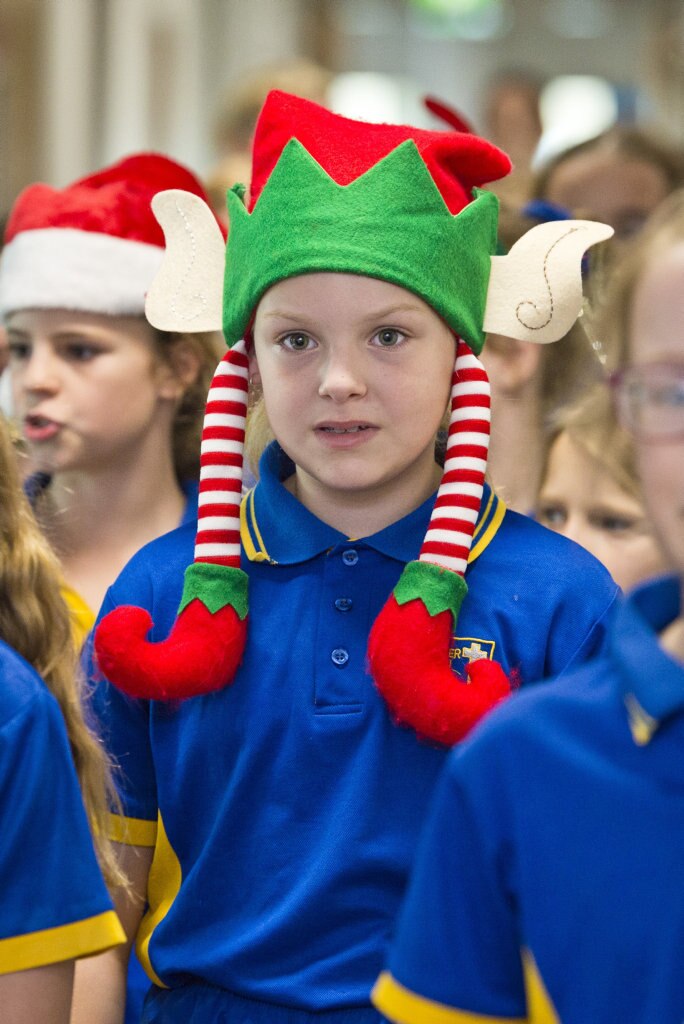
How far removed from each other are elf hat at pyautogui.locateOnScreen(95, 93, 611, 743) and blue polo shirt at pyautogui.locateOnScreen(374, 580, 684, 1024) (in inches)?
17.1

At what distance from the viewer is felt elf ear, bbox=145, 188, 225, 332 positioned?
79.5 inches

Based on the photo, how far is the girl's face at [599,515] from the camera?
261 centimetres

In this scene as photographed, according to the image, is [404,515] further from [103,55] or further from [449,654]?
[103,55]

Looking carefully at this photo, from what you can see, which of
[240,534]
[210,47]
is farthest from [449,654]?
[210,47]

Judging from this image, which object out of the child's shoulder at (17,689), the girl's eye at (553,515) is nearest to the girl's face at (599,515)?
the girl's eye at (553,515)

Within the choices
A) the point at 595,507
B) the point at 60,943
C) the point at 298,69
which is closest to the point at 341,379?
the point at 60,943

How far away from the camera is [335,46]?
12.8 metres

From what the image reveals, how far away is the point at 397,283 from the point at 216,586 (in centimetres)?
42

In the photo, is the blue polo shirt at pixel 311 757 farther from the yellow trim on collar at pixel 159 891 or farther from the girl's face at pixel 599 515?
the girl's face at pixel 599 515

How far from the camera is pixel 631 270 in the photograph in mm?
1332

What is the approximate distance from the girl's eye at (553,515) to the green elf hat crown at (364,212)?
33.6 inches

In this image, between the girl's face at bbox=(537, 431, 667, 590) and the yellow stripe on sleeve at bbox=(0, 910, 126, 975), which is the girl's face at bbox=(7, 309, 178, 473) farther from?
the yellow stripe on sleeve at bbox=(0, 910, 126, 975)

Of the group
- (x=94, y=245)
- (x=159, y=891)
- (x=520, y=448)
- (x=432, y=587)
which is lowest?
(x=159, y=891)

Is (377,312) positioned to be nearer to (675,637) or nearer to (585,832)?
(675,637)
